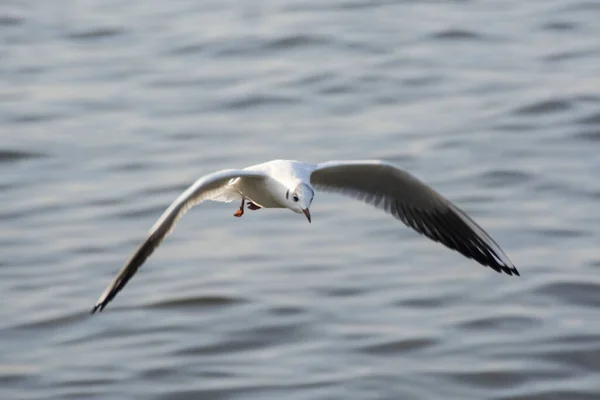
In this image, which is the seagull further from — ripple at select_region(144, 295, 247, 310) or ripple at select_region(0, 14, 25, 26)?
ripple at select_region(0, 14, 25, 26)

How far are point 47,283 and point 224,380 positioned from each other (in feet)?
7.88

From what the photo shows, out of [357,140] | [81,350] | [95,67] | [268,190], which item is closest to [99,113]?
[95,67]

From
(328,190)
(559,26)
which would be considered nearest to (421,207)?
(328,190)

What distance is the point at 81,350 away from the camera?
36.6 feet

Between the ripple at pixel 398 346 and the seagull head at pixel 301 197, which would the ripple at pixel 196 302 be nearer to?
the ripple at pixel 398 346

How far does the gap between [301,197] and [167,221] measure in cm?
74

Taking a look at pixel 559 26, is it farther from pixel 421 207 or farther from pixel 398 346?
pixel 421 207

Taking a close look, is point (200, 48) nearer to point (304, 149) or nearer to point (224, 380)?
point (304, 149)

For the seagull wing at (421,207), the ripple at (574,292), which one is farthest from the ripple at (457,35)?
the seagull wing at (421,207)

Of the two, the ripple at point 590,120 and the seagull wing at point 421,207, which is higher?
the seagull wing at point 421,207

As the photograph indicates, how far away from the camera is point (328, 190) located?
8.59 m

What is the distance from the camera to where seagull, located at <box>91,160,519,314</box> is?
24.1 ft

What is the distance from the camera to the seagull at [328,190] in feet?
24.1

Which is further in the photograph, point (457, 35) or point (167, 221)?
point (457, 35)
